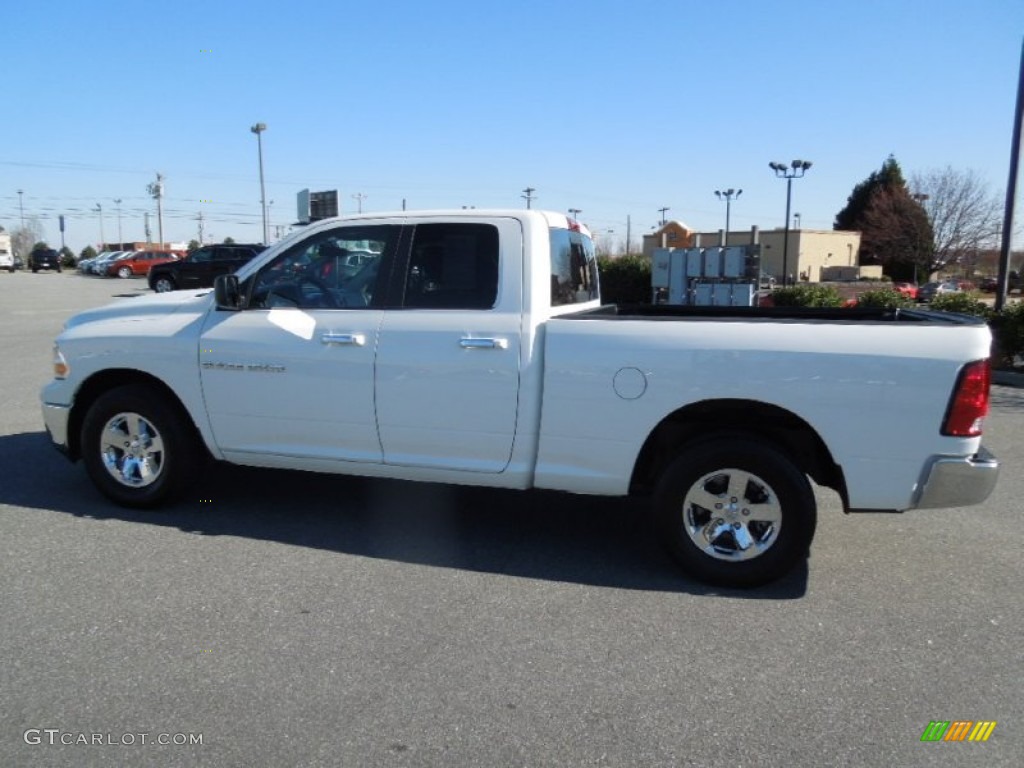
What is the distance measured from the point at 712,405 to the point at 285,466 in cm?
262

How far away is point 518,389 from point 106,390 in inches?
116

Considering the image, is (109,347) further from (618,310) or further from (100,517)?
(618,310)

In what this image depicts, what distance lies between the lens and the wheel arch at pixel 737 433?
3.98 meters

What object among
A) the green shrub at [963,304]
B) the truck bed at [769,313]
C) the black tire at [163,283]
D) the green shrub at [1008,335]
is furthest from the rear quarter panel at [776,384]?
the black tire at [163,283]

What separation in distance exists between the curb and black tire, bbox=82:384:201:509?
11.2m

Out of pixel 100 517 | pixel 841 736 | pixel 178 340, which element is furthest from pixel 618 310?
pixel 100 517

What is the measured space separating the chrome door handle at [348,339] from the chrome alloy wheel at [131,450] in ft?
4.79

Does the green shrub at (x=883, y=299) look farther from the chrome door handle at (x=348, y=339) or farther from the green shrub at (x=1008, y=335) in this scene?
the chrome door handle at (x=348, y=339)

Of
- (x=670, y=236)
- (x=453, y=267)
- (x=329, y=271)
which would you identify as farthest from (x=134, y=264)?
(x=453, y=267)

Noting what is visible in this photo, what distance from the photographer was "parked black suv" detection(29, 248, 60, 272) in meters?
59.8

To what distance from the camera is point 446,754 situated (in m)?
2.69

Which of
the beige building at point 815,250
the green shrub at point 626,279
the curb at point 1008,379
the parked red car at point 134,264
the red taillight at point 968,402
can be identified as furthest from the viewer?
the beige building at point 815,250

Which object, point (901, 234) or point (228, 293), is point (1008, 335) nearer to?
point (228, 293)

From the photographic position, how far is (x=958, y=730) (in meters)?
2.87
